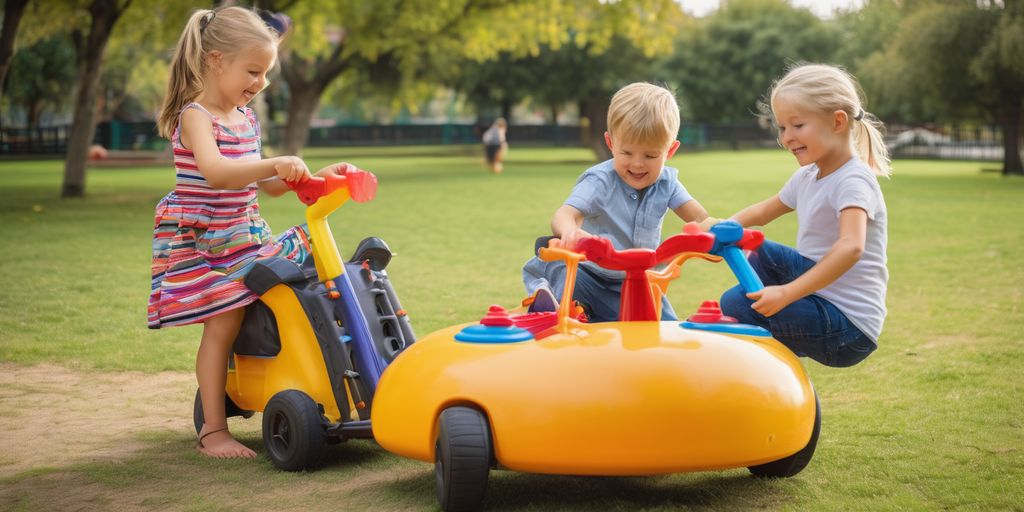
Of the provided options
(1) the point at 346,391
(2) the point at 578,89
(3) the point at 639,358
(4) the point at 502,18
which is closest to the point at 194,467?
(1) the point at 346,391

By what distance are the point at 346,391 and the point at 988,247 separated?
29.8 feet

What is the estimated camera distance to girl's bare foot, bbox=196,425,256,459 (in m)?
4.28

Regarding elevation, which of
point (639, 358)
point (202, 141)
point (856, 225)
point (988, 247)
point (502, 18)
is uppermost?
point (502, 18)

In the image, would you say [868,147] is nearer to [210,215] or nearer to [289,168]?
[289,168]

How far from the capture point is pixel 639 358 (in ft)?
11.0

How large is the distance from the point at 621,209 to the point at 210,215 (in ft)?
5.05

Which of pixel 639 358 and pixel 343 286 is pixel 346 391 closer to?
pixel 343 286

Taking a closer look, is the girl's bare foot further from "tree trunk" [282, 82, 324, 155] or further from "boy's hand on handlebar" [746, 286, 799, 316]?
"tree trunk" [282, 82, 324, 155]

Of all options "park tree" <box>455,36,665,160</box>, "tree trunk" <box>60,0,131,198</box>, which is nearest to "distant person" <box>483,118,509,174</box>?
"tree trunk" <box>60,0,131,198</box>

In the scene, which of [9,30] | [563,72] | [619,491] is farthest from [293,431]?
[563,72]

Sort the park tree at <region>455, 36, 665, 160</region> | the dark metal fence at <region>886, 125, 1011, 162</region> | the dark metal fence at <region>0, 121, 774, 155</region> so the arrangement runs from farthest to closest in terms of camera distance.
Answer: the park tree at <region>455, 36, 665, 160</region> < the dark metal fence at <region>0, 121, 774, 155</region> < the dark metal fence at <region>886, 125, 1011, 162</region>

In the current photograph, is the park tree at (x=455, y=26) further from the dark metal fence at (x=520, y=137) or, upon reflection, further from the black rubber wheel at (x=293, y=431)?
the dark metal fence at (x=520, y=137)

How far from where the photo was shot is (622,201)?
439 cm

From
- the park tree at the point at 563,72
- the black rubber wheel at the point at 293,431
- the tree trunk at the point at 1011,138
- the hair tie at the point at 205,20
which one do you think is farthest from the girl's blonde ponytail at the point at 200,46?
the park tree at the point at 563,72
